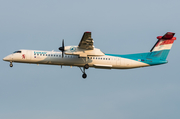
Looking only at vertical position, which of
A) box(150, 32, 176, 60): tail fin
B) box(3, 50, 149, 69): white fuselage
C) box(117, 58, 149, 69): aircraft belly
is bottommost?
box(117, 58, 149, 69): aircraft belly

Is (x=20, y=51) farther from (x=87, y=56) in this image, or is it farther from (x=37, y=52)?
(x=87, y=56)

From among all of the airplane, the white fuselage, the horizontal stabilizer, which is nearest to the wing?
the airplane

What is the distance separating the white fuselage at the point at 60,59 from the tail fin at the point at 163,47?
14.7ft

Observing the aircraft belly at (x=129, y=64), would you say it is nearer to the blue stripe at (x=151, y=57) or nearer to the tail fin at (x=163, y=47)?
the blue stripe at (x=151, y=57)

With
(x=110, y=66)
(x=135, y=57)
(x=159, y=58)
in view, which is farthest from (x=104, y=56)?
(x=159, y=58)

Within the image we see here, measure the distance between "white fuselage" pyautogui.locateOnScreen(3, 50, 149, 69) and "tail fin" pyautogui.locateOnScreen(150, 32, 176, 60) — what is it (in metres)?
4.47

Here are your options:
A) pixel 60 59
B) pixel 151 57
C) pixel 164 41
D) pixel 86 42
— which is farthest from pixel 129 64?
pixel 60 59

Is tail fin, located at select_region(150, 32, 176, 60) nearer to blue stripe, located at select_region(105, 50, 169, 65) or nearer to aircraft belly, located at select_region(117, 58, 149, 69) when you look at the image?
blue stripe, located at select_region(105, 50, 169, 65)

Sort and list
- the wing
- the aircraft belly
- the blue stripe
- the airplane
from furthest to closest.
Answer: the blue stripe
the aircraft belly
the airplane
the wing

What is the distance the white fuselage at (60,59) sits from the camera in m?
31.8

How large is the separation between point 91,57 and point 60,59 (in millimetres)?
3670

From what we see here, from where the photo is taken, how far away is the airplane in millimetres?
31031

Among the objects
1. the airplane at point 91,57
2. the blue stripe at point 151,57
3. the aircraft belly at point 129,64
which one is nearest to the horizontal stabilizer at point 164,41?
the airplane at point 91,57

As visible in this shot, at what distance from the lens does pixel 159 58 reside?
3334 cm
